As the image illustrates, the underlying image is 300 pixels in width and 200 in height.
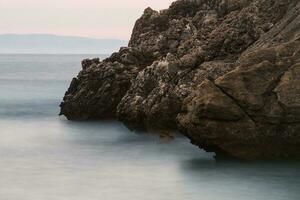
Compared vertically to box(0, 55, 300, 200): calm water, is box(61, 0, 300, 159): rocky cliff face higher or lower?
higher

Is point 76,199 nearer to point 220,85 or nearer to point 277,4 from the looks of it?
point 220,85

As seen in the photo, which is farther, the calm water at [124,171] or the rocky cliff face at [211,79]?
the rocky cliff face at [211,79]

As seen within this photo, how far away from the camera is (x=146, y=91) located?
4675cm

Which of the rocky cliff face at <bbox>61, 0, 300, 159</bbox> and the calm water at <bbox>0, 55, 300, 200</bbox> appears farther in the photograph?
the rocky cliff face at <bbox>61, 0, 300, 159</bbox>

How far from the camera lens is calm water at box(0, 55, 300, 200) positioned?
1085 inches

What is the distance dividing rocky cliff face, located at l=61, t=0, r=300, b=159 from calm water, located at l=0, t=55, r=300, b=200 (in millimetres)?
1838

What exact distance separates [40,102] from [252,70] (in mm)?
47958

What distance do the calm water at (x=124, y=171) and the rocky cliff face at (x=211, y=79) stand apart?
6.03ft

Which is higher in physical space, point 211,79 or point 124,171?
point 211,79

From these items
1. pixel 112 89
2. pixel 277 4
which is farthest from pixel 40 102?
pixel 277 4

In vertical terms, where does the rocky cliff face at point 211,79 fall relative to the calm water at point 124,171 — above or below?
above

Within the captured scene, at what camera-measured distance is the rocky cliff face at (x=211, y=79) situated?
3152 cm

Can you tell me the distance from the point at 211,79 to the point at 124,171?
24.1 feet

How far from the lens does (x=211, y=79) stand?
33656 mm
